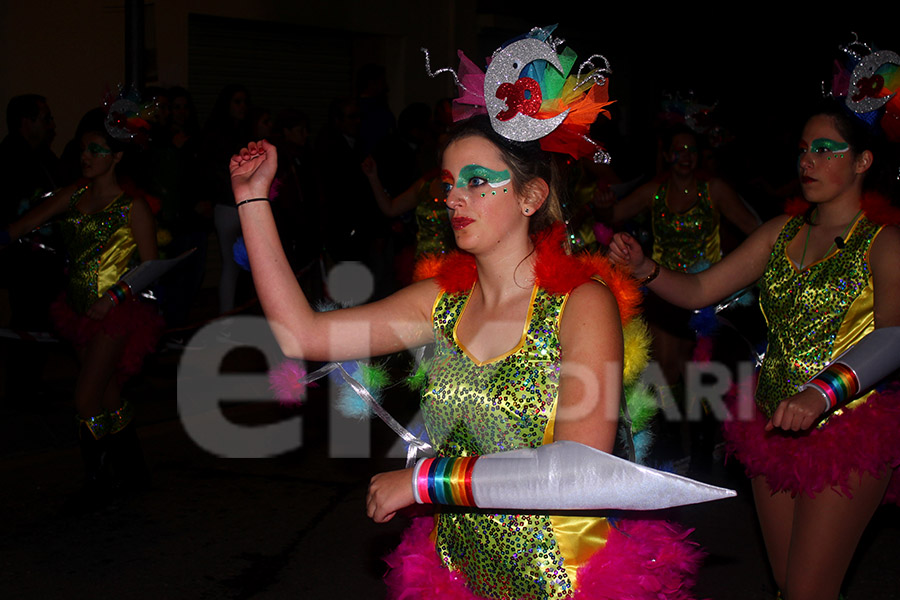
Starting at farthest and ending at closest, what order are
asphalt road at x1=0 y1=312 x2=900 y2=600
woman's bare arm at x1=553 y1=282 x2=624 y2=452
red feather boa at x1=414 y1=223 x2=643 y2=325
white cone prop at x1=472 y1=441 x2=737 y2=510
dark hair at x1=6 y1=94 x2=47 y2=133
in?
dark hair at x1=6 y1=94 x2=47 y2=133, asphalt road at x1=0 y1=312 x2=900 y2=600, red feather boa at x1=414 y1=223 x2=643 y2=325, woman's bare arm at x1=553 y1=282 x2=624 y2=452, white cone prop at x1=472 y1=441 x2=737 y2=510

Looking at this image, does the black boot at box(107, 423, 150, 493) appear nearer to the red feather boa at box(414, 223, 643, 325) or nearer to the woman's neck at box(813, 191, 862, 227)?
the red feather boa at box(414, 223, 643, 325)

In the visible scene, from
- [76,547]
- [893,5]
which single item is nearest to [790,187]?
[76,547]

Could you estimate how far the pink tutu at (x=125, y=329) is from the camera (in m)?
5.26

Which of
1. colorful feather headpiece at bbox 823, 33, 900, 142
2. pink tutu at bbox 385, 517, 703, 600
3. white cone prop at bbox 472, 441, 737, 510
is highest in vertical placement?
colorful feather headpiece at bbox 823, 33, 900, 142

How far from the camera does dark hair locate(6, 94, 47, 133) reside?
7621 millimetres

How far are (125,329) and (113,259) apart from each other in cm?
44

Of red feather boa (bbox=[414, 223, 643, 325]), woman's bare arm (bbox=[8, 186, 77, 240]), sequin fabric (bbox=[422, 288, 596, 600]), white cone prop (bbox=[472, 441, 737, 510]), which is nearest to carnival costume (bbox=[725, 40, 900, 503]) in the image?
red feather boa (bbox=[414, 223, 643, 325])

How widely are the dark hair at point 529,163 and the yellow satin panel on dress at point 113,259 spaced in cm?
335

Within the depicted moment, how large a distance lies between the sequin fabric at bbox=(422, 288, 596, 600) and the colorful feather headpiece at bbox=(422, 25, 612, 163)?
0.39 meters

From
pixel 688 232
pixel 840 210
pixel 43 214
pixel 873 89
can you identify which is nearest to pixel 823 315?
pixel 840 210

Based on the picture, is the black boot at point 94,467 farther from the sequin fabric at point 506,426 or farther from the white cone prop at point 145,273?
the sequin fabric at point 506,426

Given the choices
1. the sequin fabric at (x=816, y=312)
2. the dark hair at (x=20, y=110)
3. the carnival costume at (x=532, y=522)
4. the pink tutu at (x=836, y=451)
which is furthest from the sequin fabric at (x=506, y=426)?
the dark hair at (x=20, y=110)

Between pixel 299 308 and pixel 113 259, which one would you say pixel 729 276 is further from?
pixel 113 259

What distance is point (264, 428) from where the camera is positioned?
6.89 meters
